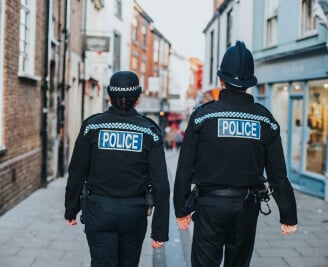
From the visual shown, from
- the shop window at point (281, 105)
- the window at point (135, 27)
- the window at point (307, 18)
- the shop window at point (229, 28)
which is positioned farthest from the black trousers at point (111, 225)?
the window at point (135, 27)

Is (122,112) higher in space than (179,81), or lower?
lower

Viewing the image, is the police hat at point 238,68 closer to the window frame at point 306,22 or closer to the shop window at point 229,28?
the window frame at point 306,22

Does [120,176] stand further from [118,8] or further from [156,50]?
[156,50]

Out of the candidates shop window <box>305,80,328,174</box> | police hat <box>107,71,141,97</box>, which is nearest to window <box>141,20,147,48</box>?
shop window <box>305,80,328,174</box>

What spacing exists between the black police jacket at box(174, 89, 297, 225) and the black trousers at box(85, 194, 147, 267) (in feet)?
1.03

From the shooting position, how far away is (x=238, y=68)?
3982 mm

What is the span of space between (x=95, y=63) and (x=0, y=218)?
9.82 m

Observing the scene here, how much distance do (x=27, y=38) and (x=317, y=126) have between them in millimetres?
6743

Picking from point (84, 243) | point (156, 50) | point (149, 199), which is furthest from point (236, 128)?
point (156, 50)

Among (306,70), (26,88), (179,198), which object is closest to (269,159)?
(179,198)

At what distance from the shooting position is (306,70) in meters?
12.8

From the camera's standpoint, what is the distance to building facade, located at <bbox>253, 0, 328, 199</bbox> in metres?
12.3

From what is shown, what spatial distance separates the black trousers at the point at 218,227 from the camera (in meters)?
3.75

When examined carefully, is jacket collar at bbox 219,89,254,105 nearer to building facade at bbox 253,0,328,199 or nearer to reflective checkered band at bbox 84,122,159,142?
reflective checkered band at bbox 84,122,159,142
